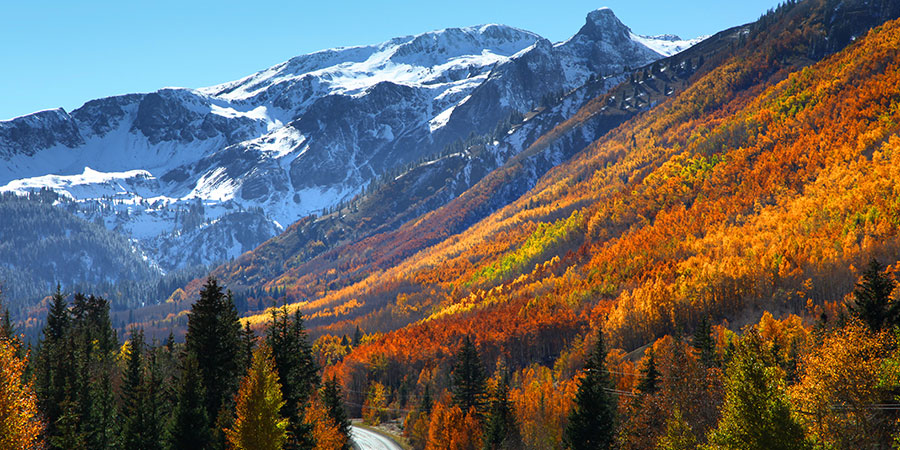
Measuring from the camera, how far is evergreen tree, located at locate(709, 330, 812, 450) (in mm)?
33375

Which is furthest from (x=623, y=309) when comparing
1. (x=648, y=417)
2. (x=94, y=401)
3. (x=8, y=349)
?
(x=8, y=349)

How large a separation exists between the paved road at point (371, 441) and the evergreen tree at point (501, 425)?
2962cm

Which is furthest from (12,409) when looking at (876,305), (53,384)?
(876,305)

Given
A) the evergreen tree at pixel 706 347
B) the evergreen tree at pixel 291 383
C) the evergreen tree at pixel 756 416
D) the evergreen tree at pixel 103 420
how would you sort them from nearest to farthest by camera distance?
the evergreen tree at pixel 756 416
the evergreen tree at pixel 291 383
the evergreen tree at pixel 103 420
the evergreen tree at pixel 706 347

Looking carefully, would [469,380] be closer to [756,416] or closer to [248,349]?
[248,349]

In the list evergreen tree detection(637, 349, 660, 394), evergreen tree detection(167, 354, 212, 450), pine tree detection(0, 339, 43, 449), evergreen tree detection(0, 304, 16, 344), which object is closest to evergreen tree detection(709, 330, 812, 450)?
evergreen tree detection(637, 349, 660, 394)

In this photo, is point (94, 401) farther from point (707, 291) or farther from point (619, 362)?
point (707, 291)

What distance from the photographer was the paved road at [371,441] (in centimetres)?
10016

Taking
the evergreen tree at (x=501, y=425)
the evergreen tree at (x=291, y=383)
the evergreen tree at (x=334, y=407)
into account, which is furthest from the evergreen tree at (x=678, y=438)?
the evergreen tree at (x=334, y=407)

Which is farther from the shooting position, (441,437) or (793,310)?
(793,310)

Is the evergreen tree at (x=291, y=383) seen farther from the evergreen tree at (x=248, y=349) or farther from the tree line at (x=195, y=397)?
the evergreen tree at (x=248, y=349)

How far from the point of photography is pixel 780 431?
110 ft

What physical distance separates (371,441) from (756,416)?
8031 centimetres

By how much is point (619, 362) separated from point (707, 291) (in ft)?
145
